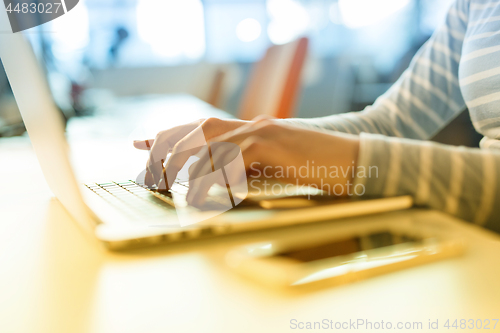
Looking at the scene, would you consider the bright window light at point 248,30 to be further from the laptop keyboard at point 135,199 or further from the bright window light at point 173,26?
the laptop keyboard at point 135,199

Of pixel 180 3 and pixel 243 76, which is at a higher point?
pixel 180 3

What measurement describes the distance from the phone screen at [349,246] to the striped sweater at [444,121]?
0.33ft

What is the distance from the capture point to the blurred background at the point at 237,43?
3.01 meters

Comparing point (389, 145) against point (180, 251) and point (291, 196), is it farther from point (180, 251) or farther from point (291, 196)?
point (180, 251)

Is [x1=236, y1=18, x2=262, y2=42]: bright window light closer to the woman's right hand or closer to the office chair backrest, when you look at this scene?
the office chair backrest

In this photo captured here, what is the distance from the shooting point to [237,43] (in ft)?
11.1

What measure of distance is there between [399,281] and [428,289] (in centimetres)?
2

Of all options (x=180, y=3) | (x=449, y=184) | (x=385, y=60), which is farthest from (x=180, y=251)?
(x=385, y=60)

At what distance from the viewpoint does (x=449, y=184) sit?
1.17 feet

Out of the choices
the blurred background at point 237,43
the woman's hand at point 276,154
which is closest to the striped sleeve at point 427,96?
the woman's hand at point 276,154

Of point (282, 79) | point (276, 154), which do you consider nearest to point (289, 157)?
point (276, 154)

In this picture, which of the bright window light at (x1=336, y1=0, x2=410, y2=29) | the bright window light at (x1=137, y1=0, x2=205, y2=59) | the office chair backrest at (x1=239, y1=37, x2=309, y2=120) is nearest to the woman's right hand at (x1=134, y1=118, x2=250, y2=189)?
the office chair backrest at (x1=239, y1=37, x2=309, y2=120)

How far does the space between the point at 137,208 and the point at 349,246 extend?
241 mm

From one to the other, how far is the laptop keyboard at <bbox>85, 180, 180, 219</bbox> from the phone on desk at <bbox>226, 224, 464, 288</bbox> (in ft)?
0.41
